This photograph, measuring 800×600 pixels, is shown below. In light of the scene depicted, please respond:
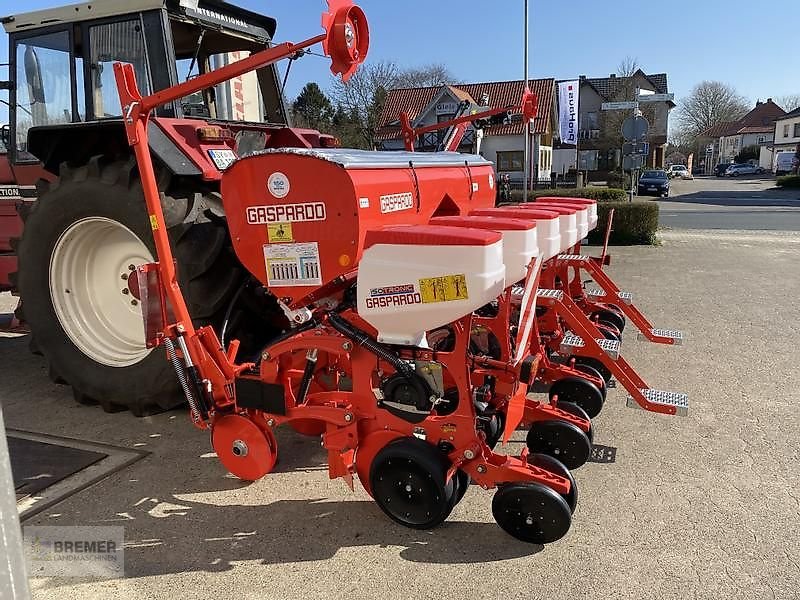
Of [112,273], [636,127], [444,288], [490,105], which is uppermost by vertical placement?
[490,105]

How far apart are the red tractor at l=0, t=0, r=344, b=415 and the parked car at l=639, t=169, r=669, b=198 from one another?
2843cm

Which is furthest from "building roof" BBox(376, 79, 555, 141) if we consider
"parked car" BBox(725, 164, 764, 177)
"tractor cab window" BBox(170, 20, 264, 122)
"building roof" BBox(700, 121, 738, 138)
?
"building roof" BBox(700, 121, 738, 138)

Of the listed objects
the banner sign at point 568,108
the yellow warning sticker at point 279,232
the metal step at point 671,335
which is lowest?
the metal step at point 671,335

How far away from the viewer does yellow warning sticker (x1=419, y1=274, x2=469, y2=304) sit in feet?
7.37

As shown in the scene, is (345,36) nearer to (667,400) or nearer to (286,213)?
(286,213)

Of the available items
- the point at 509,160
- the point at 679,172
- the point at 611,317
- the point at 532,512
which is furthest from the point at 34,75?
the point at 679,172

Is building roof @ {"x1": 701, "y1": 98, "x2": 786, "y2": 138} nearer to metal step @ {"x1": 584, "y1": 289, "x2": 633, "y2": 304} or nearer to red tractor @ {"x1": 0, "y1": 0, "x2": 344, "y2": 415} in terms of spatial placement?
metal step @ {"x1": 584, "y1": 289, "x2": 633, "y2": 304}

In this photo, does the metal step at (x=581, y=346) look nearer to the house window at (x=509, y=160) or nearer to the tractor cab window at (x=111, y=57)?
the tractor cab window at (x=111, y=57)

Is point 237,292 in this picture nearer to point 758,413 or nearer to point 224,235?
point 224,235

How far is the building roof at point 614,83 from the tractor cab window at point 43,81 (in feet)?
115

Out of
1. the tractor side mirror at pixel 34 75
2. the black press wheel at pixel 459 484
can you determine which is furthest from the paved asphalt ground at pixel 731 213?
the black press wheel at pixel 459 484

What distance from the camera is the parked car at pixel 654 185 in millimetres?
29703

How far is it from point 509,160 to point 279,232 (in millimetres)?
30404

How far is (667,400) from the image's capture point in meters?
3.35
